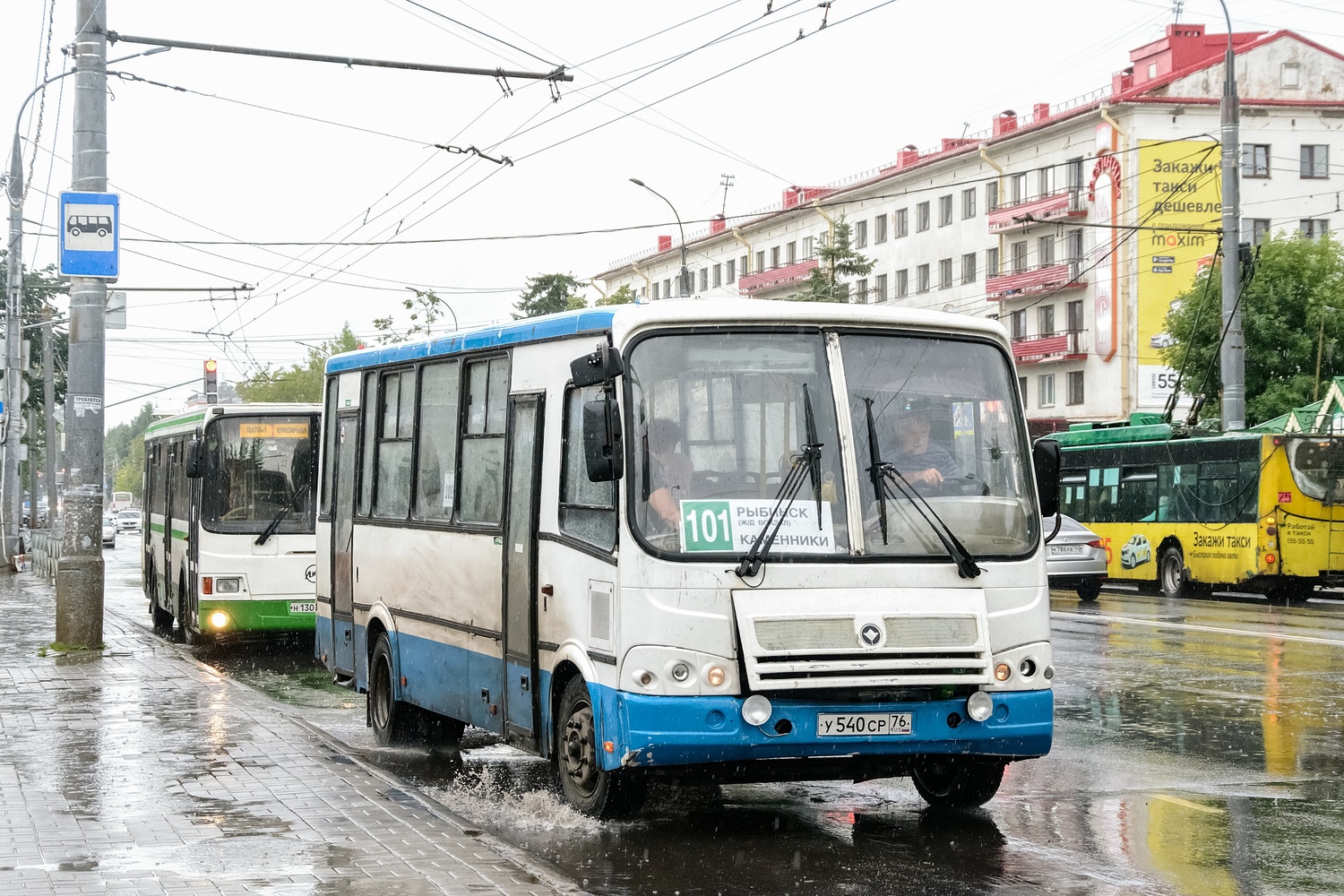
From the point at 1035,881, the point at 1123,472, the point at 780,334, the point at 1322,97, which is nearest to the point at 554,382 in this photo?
the point at 780,334

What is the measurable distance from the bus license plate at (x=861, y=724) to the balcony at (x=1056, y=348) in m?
52.2

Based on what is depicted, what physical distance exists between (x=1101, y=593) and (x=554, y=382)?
25.6m

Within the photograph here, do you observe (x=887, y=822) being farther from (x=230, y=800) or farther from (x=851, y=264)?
(x=851, y=264)

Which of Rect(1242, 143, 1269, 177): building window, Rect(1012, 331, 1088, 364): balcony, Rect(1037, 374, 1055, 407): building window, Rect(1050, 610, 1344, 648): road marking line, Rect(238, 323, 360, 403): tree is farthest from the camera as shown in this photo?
Rect(238, 323, 360, 403): tree

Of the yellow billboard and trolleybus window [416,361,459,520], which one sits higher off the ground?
the yellow billboard

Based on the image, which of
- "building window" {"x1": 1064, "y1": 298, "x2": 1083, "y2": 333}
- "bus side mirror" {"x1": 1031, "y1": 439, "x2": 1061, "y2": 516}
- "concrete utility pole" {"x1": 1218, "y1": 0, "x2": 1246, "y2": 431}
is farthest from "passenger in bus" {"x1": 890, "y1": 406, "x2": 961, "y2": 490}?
"building window" {"x1": 1064, "y1": 298, "x2": 1083, "y2": 333}

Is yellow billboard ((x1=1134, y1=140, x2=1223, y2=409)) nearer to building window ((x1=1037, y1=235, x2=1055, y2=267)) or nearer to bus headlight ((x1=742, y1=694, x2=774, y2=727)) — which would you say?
building window ((x1=1037, y1=235, x2=1055, y2=267))

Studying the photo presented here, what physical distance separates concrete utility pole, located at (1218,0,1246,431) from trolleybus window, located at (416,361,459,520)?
78.0ft

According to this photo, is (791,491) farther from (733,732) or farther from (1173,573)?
(1173,573)

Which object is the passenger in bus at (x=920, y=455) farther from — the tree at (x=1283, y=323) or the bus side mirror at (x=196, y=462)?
the tree at (x=1283, y=323)

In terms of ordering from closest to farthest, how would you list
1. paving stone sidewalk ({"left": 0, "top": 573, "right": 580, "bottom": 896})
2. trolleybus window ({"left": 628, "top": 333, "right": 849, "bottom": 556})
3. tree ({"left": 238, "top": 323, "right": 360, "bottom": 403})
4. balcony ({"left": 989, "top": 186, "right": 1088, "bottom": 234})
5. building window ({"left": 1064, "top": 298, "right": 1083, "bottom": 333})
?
1. paving stone sidewalk ({"left": 0, "top": 573, "right": 580, "bottom": 896})
2. trolleybus window ({"left": 628, "top": 333, "right": 849, "bottom": 556})
3. balcony ({"left": 989, "top": 186, "right": 1088, "bottom": 234})
4. building window ({"left": 1064, "top": 298, "right": 1083, "bottom": 333})
5. tree ({"left": 238, "top": 323, "right": 360, "bottom": 403})

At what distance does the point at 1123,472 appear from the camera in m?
32.8

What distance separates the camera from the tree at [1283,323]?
4475cm

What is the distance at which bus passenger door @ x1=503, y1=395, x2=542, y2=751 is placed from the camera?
8992 mm
